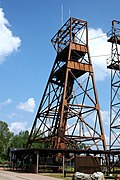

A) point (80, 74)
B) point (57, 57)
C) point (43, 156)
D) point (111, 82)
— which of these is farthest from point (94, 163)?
point (57, 57)

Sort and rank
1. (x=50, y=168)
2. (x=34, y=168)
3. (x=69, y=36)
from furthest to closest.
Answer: (x=69, y=36), (x=50, y=168), (x=34, y=168)

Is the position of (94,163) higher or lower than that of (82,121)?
lower

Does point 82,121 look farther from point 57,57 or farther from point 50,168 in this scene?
point 57,57

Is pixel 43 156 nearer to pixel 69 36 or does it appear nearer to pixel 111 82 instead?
pixel 111 82

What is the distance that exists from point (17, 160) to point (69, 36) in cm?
2120

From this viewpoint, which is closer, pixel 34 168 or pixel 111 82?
pixel 34 168

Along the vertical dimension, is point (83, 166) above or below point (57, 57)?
below

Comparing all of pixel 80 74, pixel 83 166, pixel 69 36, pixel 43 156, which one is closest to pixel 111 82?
pixel 80 74

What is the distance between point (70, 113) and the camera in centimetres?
4266

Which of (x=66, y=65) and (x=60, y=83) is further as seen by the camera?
(x=60, y=83)

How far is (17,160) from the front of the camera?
4912cm

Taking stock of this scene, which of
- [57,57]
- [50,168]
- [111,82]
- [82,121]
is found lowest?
[50,168]

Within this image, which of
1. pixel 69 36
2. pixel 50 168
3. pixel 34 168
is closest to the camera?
pixel 34 168

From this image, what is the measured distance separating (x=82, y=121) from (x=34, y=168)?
9.35m
